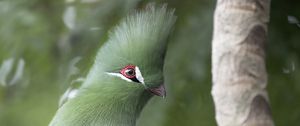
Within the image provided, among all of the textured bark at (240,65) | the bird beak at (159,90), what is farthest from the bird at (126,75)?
the textured bark at (240,65)

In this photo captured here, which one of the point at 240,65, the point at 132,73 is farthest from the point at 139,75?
the point at 240,65

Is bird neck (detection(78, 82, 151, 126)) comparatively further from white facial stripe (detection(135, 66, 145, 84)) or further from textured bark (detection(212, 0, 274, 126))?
textured bark (detection(212, 0, 274, 126))

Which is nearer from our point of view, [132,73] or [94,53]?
[132,73]

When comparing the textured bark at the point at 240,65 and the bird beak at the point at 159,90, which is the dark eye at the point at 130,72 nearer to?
the bird beak at the point at 159,90

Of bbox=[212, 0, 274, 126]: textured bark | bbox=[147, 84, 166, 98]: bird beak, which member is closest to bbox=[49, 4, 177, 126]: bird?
bbox=[147, 84, 166, 98]: bird beak

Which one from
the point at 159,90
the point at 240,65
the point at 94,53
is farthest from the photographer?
the point at 94,53

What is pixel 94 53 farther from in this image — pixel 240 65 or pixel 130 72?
pixel 240 65

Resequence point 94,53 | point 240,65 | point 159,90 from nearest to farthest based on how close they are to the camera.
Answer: point 240,65 < point 159,90 < point 94,53
